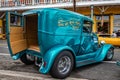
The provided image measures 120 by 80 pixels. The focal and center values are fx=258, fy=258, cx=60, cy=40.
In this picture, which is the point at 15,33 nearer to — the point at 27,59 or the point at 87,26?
the point at 27,59

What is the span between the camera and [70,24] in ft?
26.7

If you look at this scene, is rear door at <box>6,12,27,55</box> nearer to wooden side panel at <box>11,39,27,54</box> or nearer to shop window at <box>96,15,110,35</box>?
wooden side panel at <box>11,39,27,54</box>

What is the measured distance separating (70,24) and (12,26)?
189 centimetres

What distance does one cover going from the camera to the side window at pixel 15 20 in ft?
27.4

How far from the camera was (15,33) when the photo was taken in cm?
852

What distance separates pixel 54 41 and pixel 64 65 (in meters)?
0.81

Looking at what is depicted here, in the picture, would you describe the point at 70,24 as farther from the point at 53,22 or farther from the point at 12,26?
the point at 12,26

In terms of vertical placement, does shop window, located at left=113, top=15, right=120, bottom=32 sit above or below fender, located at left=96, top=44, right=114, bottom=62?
above

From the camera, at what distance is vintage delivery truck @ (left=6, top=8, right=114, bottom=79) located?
7.42 metres

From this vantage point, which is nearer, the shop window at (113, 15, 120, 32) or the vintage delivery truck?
the vintage delivery truck

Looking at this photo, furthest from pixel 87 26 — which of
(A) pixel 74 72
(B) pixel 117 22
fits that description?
(B) pixel 117 22

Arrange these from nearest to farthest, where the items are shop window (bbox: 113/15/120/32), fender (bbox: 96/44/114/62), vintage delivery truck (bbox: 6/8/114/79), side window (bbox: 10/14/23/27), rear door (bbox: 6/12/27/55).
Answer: vintage delivery truck (bbox: 6/8/114/79) < rear door (bbox: 6/12/27/55) < side window (bbox: 10/14/23/27) < fender (bbox: 96/44/114/62) < shop window (bbox: 113/15/120/32)

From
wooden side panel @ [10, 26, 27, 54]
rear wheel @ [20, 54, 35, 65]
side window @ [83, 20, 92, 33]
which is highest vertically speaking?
side window @ [83, 20, 92, 33]

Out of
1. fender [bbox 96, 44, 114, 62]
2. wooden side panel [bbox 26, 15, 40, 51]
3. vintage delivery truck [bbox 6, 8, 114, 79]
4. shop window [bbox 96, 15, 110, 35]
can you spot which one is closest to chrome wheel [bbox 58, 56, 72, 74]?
vintage delivery truck [bbox 6, 8, 114, 79]
